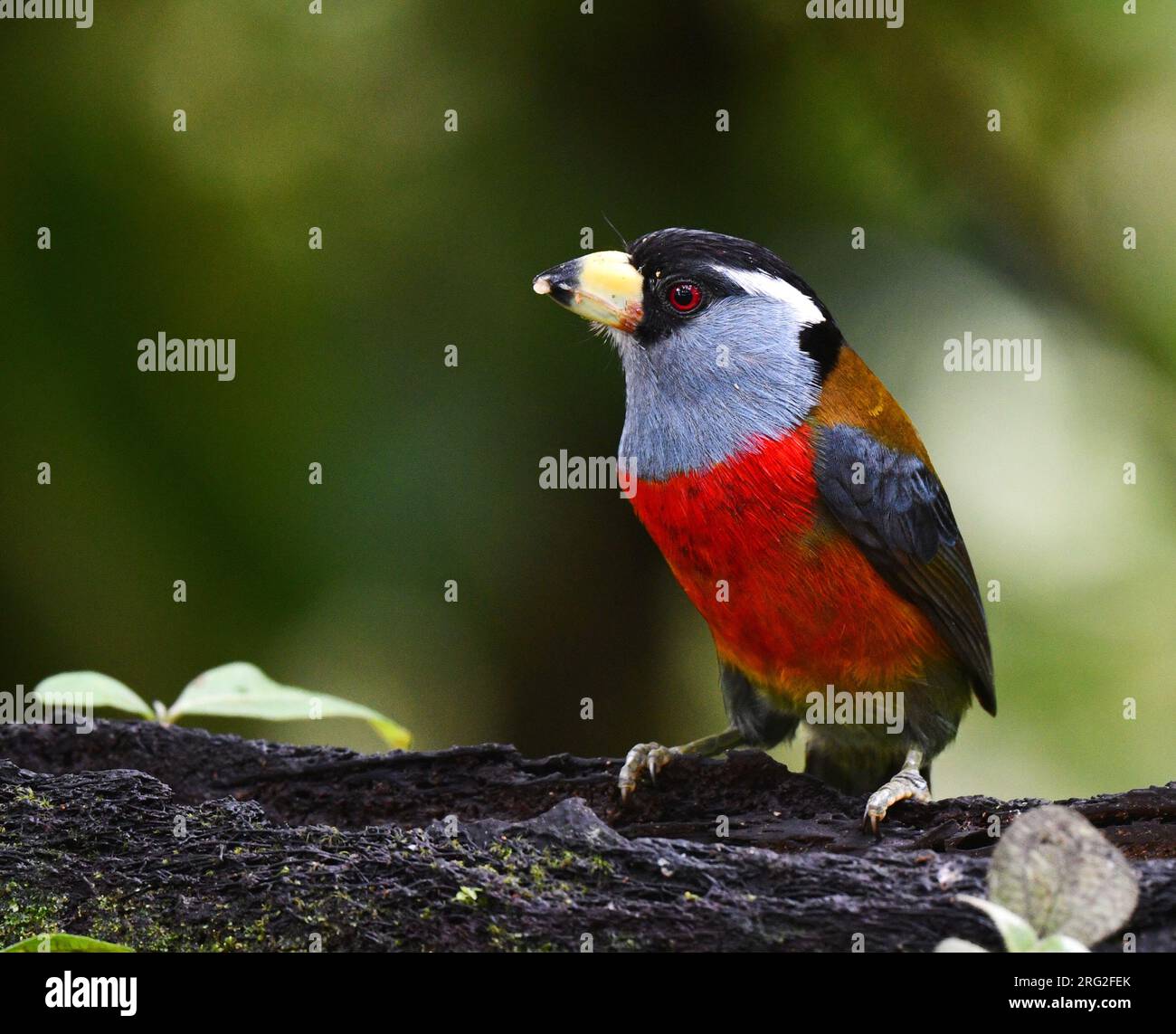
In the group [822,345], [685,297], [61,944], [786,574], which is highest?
[685,297]

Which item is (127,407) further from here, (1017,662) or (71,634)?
(1017,662)

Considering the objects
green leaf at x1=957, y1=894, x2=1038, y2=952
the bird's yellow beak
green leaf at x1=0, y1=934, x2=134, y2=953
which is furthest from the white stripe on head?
green leaf at x1=0, y1=934, x2=134, y2=953

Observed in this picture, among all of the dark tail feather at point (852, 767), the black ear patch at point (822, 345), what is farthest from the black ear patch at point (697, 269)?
the dark tail feather at point (852, 767)

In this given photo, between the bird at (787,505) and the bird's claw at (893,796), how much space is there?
0.11 feet

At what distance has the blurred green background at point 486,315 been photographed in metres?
5.67

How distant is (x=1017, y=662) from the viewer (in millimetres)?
5824

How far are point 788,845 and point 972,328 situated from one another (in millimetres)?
3262

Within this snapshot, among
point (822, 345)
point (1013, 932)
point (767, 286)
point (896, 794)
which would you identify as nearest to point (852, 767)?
point (896, 794)

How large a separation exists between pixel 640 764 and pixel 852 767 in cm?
75

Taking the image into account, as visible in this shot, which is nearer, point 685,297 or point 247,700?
point 247,700

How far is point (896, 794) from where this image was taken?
337 cm

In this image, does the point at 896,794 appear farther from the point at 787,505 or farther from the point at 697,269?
the point at 697,269

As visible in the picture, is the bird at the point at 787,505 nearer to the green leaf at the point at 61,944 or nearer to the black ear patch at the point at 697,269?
the black ear patch at the point at 697,269

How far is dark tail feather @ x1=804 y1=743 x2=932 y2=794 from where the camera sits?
13.2ft
